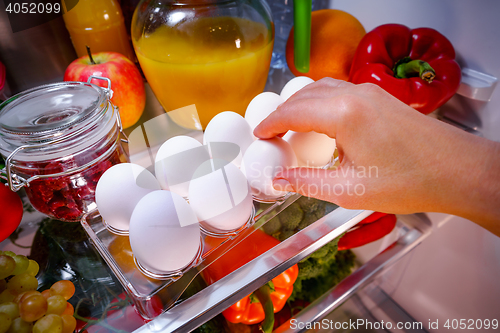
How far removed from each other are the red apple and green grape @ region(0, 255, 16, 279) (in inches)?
13.4

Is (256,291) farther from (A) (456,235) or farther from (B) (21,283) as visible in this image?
(A) (456,235)

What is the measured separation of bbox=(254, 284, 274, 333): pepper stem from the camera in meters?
0.57

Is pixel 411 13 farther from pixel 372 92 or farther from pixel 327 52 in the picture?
pixel 372 92

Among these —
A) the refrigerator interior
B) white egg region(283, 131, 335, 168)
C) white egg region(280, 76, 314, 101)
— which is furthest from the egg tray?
the refrigerator interior

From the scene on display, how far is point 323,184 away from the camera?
43 cm

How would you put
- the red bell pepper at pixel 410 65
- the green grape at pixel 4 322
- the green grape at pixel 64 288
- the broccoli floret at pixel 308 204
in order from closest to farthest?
the green grape at pixel 4 322
the green grape at pixel 64 288
the broccoli floret at pixel 308 204
the red bell pepper at pixel 410 65

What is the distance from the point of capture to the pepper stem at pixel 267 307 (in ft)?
1.86

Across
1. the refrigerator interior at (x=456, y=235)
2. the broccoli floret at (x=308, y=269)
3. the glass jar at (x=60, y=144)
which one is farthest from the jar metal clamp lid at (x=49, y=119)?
the refrigerator interior at (x=456, y=235)

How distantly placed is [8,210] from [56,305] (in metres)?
0.17

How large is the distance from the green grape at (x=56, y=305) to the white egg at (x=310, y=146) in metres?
0.39

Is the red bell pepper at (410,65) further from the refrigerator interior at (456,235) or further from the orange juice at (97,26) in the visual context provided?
the orange juice at (97,26)

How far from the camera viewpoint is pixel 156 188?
465 millimetres

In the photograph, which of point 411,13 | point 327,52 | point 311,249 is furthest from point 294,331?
point 411,13

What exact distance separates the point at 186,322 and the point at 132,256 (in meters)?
0.12
